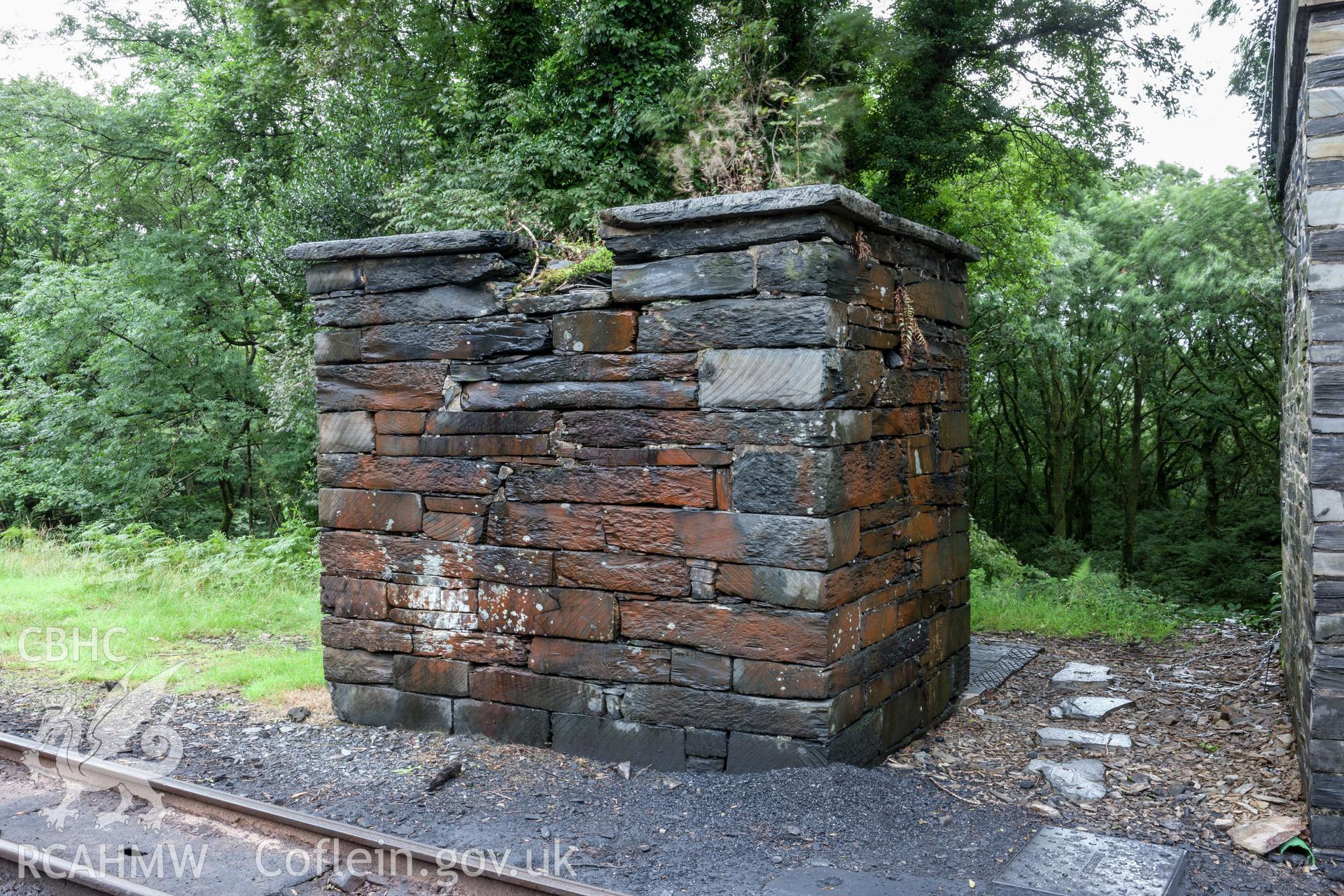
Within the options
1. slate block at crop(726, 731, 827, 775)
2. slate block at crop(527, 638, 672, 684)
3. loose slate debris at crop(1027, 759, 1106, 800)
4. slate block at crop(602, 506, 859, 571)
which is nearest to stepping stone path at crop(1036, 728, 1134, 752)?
→ loose slate debris at crop(1027, 759, 1106, 800)

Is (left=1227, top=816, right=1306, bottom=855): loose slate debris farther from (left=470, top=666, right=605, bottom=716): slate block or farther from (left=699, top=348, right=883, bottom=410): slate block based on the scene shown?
(left=470, top=666, right=605, bottom=716): slate block

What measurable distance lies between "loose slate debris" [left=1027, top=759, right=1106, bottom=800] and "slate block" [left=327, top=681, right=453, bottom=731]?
10.4 feet

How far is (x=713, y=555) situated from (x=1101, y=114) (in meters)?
11.1

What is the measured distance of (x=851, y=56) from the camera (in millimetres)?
12344

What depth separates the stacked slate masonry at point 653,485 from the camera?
469 centimetres

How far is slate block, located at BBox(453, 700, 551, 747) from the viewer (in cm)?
538

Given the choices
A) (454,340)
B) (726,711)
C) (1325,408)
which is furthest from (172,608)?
(1325,408)

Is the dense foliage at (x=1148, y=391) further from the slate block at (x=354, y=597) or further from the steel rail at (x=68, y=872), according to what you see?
the steel rail at (x=68, y=872)

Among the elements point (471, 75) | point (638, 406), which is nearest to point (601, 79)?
point (471, 75)

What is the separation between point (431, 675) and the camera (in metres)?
5.64

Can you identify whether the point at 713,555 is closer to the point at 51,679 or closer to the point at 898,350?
the point at 898,350

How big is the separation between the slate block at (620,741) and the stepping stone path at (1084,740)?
7.34 feet

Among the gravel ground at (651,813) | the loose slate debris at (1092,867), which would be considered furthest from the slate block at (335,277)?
the loose slate debris at (1092,867)

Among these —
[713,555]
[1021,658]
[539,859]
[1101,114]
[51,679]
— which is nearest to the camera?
[539,859]
